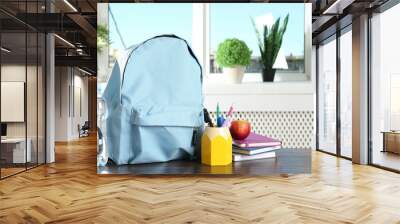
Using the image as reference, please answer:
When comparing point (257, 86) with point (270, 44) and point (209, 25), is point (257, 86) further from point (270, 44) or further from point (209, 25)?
point (209, 25)

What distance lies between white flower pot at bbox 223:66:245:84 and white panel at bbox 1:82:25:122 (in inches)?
125

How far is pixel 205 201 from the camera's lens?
225cm

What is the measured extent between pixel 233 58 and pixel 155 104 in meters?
0.49

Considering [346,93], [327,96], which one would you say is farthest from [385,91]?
[327,96]

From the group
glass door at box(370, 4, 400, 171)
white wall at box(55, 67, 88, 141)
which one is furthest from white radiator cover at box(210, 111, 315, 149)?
white wall at box(55, 67, 88, 141)

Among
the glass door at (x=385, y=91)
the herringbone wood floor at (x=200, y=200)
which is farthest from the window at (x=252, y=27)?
the glass door at (x=385, y=91)

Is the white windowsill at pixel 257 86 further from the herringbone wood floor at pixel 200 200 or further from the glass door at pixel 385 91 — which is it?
the glass door at pixel 385 91

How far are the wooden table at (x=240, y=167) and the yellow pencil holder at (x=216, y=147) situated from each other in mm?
31

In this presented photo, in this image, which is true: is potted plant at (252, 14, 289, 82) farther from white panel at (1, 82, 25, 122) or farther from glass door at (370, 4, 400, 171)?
glass door at (370, 4, 400, 171)

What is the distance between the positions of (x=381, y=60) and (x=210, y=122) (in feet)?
13.8

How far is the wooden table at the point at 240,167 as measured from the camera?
1.29 meters

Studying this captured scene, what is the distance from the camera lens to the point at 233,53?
1.51 metres

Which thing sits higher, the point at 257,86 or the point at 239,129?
the point at 257,86

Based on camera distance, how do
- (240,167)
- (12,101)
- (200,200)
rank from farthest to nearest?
(12,101), (200,200), (240,167)
